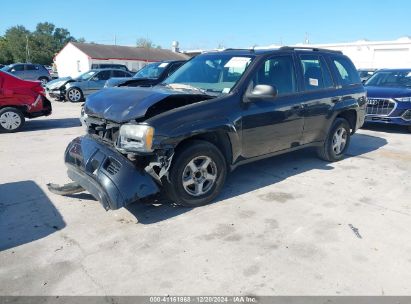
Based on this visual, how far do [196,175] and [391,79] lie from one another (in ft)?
28.3

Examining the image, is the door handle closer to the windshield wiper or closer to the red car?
the windshield wiper

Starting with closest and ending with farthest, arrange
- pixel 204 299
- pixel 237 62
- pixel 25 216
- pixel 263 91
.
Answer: pixel 204 299, pixel 25 216, pixel 263 91, pixel 237 62

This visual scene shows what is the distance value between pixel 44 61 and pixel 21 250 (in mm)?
86676

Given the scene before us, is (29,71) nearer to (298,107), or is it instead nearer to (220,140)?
(298,107)

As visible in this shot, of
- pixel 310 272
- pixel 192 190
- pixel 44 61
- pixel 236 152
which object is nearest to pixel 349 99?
pixel 236 152

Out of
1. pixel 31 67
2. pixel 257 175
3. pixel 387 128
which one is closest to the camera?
pixel 257 175

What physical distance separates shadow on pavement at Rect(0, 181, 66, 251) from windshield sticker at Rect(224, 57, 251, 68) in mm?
2936

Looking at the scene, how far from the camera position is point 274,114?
522 centimetres

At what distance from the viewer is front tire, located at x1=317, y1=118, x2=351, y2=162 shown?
6.49 meters

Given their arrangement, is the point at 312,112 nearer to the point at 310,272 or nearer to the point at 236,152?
the point at 236,152

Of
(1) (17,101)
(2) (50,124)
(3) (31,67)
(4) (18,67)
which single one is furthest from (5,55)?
(1) (17,101)

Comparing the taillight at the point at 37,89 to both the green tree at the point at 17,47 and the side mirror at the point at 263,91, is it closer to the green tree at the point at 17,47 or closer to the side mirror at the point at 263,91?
the side mirror at the point at 263,91

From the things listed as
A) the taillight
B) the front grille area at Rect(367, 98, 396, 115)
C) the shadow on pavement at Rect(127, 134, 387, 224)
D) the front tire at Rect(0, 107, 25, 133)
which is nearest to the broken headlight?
the shadow on pavement at Rect(127, 134, 387, 224)

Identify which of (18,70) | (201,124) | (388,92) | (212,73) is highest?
(212,73)
